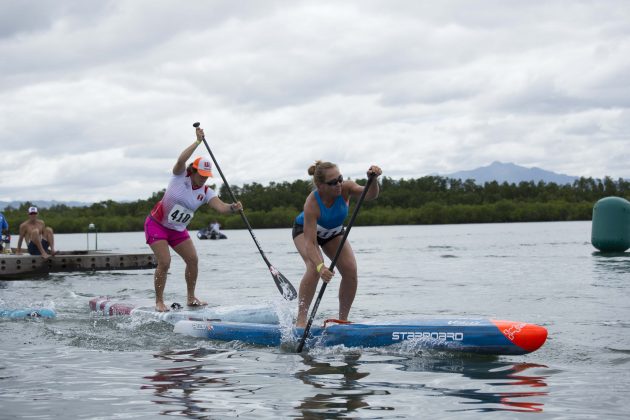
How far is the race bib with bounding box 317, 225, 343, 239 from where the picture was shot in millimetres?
8937

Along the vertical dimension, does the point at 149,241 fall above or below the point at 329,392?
above

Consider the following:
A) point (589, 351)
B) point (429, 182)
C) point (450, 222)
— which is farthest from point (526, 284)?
point (429, 182)

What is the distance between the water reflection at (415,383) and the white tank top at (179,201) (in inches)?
150

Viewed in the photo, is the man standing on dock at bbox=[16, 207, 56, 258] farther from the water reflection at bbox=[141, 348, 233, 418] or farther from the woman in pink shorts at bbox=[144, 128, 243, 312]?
the water reflection at bbox=[141, 348, 233, 418]

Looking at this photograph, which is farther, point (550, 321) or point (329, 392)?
point (550, 321)

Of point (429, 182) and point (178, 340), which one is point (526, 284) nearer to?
point (178, 340)

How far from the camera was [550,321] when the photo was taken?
11.1 m

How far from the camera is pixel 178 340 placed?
9977 millimetres

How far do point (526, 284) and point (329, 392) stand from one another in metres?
11.9

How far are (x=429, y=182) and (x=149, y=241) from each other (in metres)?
115

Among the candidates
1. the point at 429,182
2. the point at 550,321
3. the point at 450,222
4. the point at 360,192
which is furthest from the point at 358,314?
the point at 429,182

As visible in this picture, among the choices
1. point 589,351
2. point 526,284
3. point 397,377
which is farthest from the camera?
point 526,284

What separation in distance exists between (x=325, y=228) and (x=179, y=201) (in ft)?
10.7

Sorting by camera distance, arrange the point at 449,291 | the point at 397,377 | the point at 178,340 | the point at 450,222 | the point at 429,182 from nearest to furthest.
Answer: the point at 397,377 → the point at 178,340 → the point at 449,291 → the point at 450,222 → the point at 429,182
